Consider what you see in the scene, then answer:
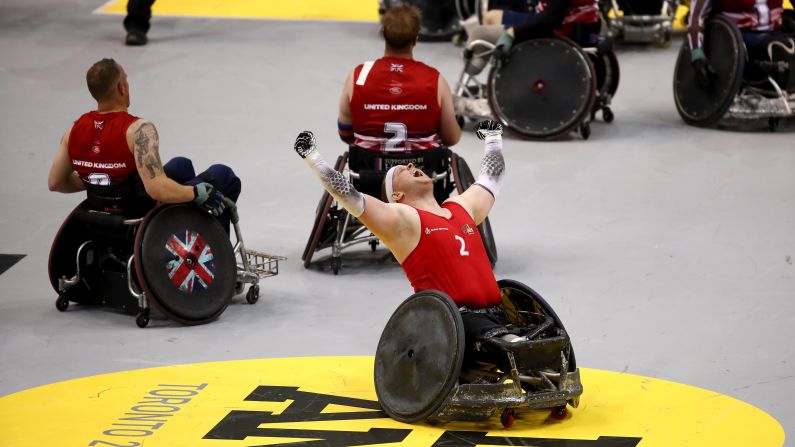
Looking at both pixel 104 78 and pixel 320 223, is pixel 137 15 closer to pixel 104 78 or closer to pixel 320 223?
pixel 320 223

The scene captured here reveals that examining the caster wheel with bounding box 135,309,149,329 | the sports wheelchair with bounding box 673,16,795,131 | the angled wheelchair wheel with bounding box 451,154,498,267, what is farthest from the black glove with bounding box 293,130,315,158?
the sports wheelchair with bounding box 673,16,795,131

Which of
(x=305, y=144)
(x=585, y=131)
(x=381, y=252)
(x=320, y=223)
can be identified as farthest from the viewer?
(x=585, y=131)

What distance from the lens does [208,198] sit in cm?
843

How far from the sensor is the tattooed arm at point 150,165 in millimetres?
8125

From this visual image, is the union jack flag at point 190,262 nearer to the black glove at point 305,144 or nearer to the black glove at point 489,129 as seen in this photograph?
the black glove at point 305,144

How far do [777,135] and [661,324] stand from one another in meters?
5.76

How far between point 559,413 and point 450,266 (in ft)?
2.84

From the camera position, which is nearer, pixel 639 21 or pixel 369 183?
pixel 369 183

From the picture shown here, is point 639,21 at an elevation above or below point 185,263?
below

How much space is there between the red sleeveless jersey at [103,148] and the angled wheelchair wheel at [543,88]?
5418 mm

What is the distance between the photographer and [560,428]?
6.61 metres

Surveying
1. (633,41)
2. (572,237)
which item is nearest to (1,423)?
(572,237)

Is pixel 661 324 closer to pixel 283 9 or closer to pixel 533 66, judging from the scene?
pixel 533 66

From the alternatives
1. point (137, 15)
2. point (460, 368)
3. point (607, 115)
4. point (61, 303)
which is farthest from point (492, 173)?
point (137, 15)
